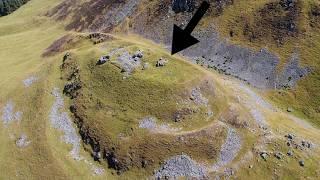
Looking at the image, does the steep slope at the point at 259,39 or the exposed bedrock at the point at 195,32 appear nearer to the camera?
the steep slope at the point at 259,39

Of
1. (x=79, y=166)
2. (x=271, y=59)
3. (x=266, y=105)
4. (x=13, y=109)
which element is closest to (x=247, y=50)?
(x=271, y=59)

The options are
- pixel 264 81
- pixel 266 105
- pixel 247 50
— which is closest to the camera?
pixel 266 105

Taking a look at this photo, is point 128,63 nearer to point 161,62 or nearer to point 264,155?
point 161,62

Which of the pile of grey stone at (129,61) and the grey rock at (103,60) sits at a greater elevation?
the pile of grey stone at (129,61)

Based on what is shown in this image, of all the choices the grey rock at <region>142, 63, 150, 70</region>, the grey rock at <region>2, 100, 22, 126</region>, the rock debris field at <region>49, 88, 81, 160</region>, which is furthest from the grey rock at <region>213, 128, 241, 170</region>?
the grey rock at <region>2, 100, 22, 126</region>

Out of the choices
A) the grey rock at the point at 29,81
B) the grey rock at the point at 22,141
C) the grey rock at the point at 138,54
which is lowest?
the grey rock at the point at 22,141

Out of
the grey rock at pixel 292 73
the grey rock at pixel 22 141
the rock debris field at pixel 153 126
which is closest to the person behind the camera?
the rock debris field at pixel 153 126

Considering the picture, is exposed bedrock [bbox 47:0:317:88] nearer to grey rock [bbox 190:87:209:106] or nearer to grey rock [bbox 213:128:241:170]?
grey rock [bbox 190:87:209:106]

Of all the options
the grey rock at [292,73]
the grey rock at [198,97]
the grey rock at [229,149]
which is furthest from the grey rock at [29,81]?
the grey rock at [292,73]

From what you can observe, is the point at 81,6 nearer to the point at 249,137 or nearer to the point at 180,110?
the point at 180,110

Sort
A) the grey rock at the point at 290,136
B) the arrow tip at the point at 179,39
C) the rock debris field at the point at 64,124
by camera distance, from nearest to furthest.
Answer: the arrow tip at the point at 179,39 → the grey rock at the point at 290,136 → the rock debris field at the point at 64,124

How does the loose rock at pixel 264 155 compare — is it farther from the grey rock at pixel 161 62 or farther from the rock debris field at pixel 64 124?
the rock debris field at pixel 64 124
